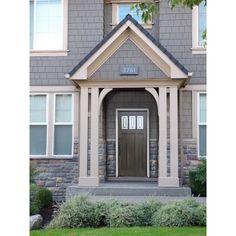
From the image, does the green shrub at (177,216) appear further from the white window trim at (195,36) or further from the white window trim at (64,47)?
the white window trim at (64,47)

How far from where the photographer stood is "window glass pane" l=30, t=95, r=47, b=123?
12038mm

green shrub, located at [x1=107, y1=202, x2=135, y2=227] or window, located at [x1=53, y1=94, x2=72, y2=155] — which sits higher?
window, located at [x1=53, y1=94, x2=72, y2=155]

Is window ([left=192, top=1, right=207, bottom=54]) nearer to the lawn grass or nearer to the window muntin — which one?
the window muntin

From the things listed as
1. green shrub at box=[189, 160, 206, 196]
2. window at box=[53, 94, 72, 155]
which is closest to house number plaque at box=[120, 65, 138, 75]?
window at box=[53, 94, 72, 155]

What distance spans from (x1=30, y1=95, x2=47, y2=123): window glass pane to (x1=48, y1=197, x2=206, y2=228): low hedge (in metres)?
4.71

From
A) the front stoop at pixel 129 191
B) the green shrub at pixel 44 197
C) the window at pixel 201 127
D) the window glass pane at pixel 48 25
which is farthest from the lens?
the window glass pane at pixel 48 25

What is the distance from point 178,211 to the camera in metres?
7.27

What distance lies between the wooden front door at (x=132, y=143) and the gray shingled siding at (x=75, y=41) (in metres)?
2.24

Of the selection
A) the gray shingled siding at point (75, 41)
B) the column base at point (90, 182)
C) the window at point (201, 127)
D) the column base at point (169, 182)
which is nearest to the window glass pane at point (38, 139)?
the gray shingled siding at point (75, 41)

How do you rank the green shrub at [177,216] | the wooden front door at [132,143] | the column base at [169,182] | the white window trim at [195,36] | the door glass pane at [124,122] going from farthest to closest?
the door glass pane at [124,122], the wooden front door at [132,143], the white window trim at [195,36], the column base at [169,182], the green shrub at [177,216]

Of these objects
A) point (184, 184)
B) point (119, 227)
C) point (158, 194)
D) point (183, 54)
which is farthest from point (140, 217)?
point (183, 54)

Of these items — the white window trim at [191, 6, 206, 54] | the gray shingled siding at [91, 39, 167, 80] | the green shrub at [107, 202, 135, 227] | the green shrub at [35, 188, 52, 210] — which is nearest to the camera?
the green shrub at [107, 202, 135, 227]

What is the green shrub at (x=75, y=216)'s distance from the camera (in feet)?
24.6
